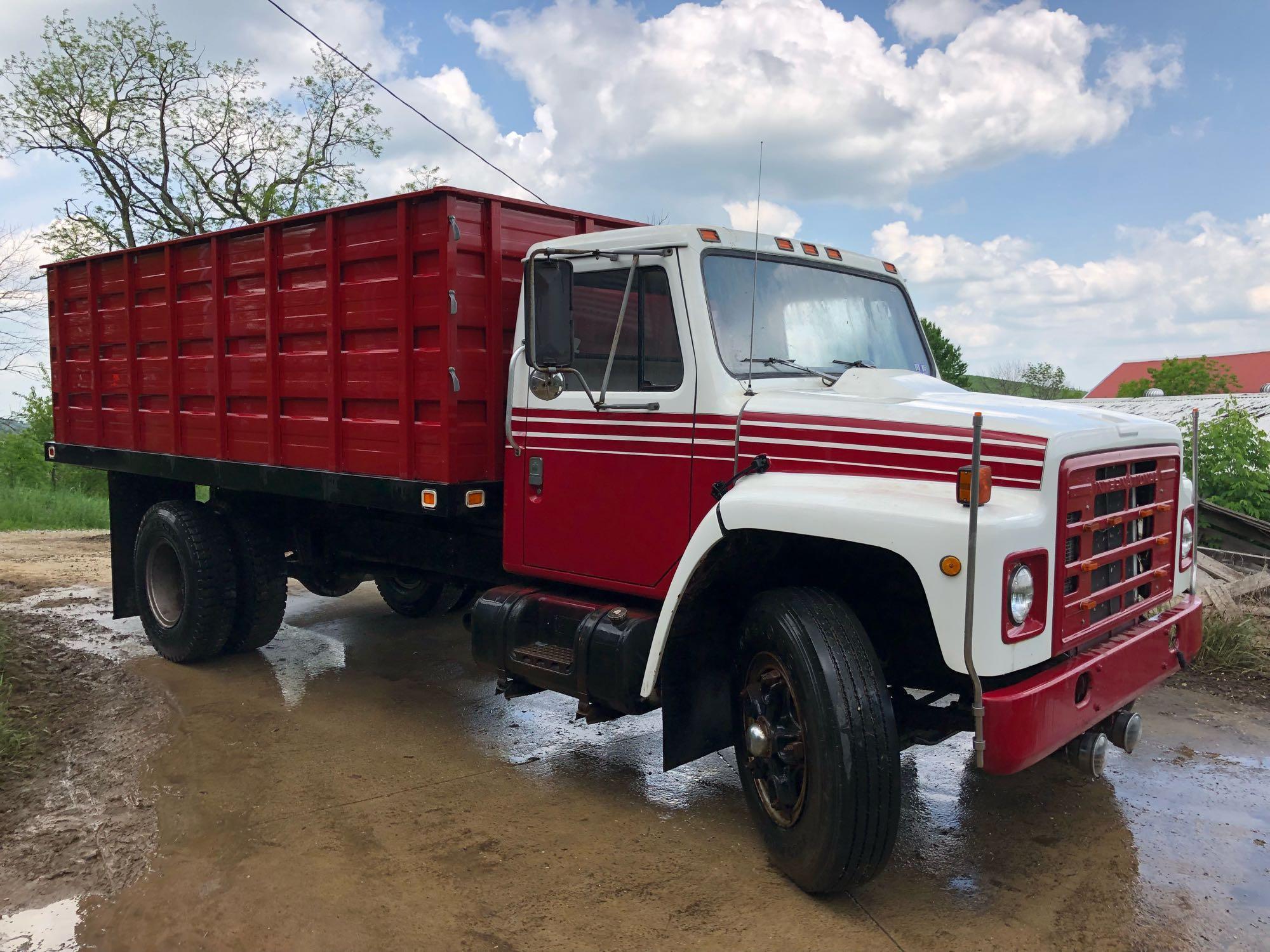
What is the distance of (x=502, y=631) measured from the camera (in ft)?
15.2

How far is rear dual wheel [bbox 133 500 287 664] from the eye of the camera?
6547mm

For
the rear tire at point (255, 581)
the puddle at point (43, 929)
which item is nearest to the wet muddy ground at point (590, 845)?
the puddle at point (43, 929)

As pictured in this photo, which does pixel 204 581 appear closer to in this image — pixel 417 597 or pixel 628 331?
pixel 417 597

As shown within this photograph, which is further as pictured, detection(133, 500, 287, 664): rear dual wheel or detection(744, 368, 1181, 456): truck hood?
detection(133, 500, 287, 664): rear dual wheel

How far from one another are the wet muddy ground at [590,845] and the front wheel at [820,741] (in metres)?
0.25

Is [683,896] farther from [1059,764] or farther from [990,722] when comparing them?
[1059,764]

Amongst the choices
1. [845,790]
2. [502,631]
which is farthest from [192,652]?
[845,790]

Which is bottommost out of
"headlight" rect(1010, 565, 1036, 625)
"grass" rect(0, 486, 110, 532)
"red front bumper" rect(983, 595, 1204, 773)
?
"grass" rect(0, 486, 110, 532)

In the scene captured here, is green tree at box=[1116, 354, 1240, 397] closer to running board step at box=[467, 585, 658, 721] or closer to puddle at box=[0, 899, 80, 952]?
running board step at box=[467, 585, 658, 721]

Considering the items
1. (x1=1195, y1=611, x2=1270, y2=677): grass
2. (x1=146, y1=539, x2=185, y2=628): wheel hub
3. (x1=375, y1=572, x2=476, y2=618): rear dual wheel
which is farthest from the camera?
(x1=375, y1=572, x2=476, y2=618): rear dual wheel

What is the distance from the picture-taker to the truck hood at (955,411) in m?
3.40

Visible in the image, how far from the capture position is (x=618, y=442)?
4285 mm

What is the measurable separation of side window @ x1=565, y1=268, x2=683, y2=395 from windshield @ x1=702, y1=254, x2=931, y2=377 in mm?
198

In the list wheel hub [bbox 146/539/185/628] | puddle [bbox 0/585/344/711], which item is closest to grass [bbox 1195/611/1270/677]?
puddle [bbox 0/585/344/711]
